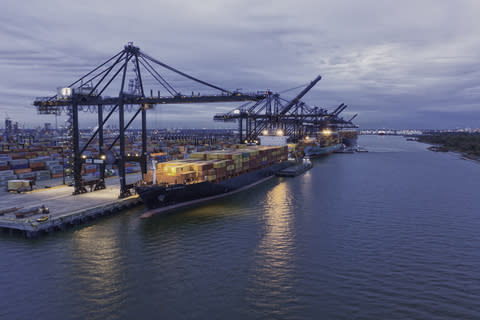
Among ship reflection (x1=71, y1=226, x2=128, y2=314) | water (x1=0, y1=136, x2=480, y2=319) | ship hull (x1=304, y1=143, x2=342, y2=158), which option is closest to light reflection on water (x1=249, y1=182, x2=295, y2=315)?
water (x1=0, y1=136, x2=480, y2=319)

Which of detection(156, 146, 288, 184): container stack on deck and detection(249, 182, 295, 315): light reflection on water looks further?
detection(156, 146, 288, 184): container stack on deck

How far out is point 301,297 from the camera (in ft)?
50.8

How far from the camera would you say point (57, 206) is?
93.1ft

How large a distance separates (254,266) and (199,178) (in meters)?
18.1

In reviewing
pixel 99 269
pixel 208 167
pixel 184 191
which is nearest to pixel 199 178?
pixel 208 167

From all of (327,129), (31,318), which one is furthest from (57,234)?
(327,129)

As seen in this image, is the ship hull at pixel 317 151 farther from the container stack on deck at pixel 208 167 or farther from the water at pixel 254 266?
the water at pixel 254 266

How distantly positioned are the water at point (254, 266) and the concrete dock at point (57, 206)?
95cm

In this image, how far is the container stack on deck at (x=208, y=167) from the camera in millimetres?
33969

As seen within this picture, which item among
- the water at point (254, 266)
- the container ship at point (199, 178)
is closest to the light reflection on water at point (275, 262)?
the water at point (254, 266)

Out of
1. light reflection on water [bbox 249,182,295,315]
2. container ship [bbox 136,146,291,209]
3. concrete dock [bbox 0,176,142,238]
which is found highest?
container ship [bbox 136,146,291,209]

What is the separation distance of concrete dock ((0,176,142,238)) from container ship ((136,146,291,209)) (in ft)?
12.3

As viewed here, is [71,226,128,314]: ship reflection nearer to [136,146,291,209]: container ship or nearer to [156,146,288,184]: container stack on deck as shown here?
[136,146,291,209]: container ship

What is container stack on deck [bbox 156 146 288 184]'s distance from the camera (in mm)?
33969
